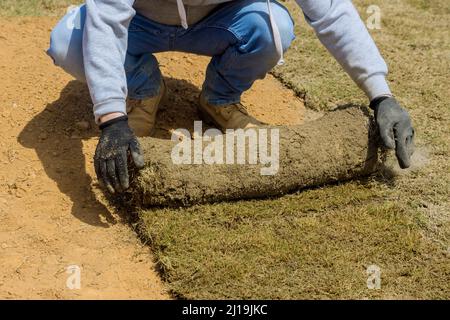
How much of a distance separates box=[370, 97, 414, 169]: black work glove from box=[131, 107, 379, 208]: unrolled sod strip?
5.0 inches

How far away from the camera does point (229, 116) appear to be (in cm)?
361

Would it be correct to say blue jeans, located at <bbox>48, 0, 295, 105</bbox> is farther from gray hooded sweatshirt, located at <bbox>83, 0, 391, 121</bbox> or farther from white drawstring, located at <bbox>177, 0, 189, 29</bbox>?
white drawstring, located at <bbox>177, 0, 189, 29</bbox>

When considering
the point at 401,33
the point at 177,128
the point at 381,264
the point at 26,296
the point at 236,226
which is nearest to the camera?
the point at 26,296

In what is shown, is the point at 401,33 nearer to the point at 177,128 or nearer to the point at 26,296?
the point at 177,128

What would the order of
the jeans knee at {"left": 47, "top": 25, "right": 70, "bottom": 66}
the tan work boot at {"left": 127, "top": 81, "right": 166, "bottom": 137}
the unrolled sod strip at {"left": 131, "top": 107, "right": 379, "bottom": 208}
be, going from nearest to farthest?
1. the unrolled sod strip at {"left": 131, "top": 107, "right": 379, "bottom": 208}
2. the jeans knee at {"left": 47, "top": 25, "right": 70, "bottom": 66}
3. the tan work boot at {"left": 127, "top": 81, "right": 166, "bottom": 137}

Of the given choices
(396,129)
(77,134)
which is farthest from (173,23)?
(396,129)

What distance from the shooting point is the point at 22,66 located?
4.04 m

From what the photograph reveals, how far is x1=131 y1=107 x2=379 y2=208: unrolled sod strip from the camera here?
2930 mm

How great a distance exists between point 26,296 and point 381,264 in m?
1.42

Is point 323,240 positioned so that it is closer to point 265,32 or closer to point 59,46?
point 265,32

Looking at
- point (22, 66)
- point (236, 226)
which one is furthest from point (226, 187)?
point (22, 66)

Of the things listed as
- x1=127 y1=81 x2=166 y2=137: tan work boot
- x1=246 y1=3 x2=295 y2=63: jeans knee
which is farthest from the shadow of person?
x1=246 y1=3 x2=295 y2=63: jeans knee

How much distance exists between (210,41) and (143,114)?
1.74 feet

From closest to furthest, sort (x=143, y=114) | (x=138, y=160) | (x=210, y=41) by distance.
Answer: (x=138, y=160)
(x=210, y=41)
(x=143, y=114)
